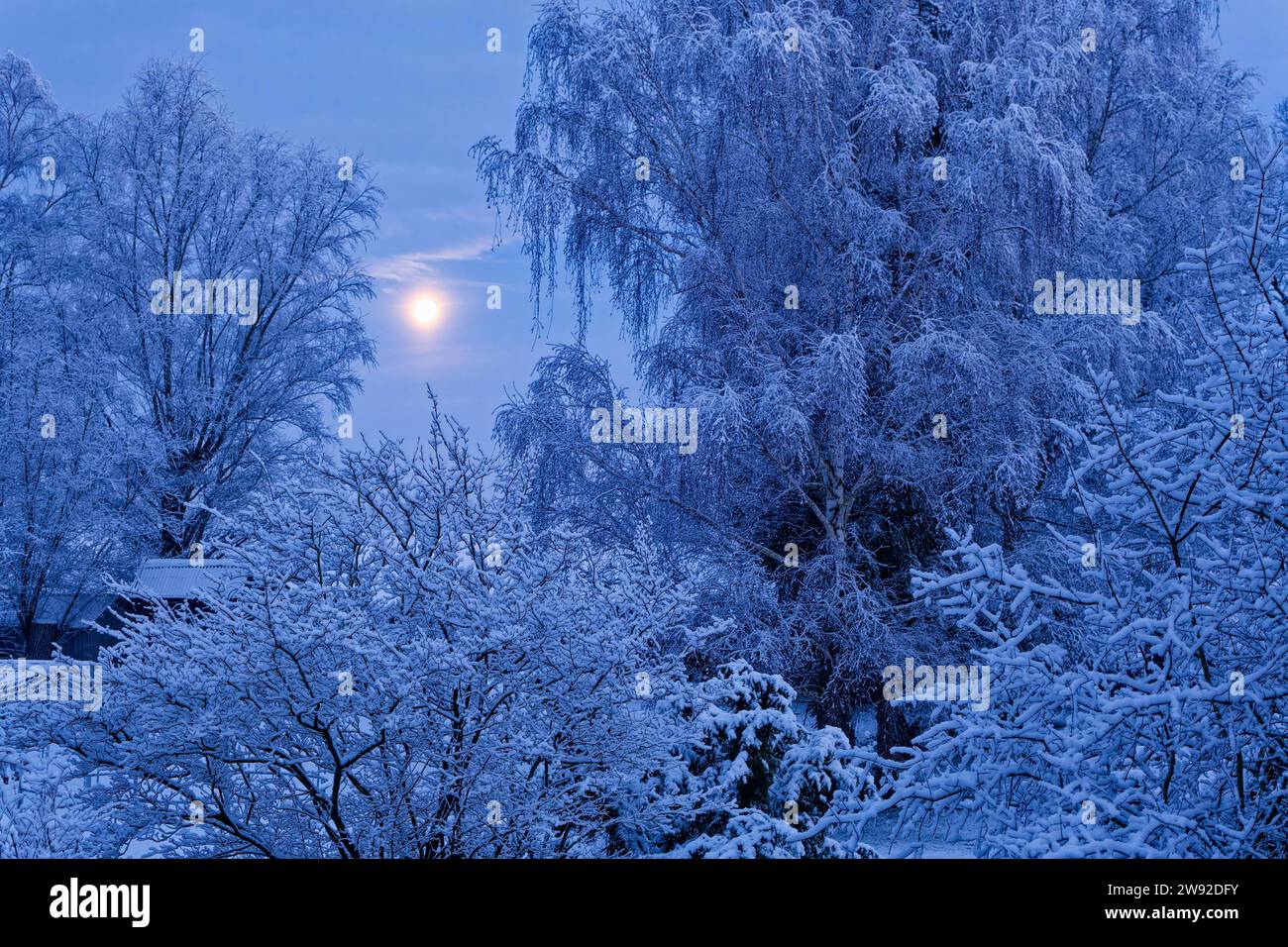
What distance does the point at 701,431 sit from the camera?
29.3 ft

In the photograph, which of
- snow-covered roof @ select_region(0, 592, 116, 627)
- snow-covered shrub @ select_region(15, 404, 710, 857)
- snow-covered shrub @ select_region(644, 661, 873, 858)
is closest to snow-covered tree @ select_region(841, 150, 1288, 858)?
snow-covered shrub @ select_region(15, 404, 710, 857)

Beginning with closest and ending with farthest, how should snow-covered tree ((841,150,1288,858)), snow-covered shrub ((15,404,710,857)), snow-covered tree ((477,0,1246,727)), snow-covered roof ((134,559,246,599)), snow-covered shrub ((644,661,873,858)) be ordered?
snow-covered tree ((841,150,1288,858)), snow-covered shrub ((15,404,710,857)), snow-covered shrub ((644,661,873,858)), snow-covered tree ((477,0,1246,727)), snow-covered roof ((134,559,246,599))

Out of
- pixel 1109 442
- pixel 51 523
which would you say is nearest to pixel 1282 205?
pixel 1109 442

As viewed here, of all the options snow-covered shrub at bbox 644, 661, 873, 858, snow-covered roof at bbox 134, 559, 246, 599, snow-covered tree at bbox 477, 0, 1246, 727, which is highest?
snow-covered tree at bbox 477, 0, 1246, 727

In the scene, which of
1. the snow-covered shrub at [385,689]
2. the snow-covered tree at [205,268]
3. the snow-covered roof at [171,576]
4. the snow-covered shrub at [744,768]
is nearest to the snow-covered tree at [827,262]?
the snow-covered shrub at [744,768]

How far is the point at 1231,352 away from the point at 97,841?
5087 millimetres

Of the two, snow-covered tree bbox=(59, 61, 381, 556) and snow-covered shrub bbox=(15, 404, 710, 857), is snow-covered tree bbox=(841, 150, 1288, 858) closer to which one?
snow-covered shrub bbox=(15, 404, 710, 857)

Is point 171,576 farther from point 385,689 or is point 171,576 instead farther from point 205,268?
point 385,689

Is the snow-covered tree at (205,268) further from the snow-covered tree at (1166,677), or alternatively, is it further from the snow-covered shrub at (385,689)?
the snow-covered tree at (1166,677)

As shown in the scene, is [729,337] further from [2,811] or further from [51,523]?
[51,523]

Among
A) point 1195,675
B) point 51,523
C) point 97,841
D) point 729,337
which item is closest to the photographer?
point 1195,675

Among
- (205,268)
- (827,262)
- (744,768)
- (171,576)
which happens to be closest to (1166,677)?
(744,768)

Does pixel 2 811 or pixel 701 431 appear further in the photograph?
pixel 701 431
